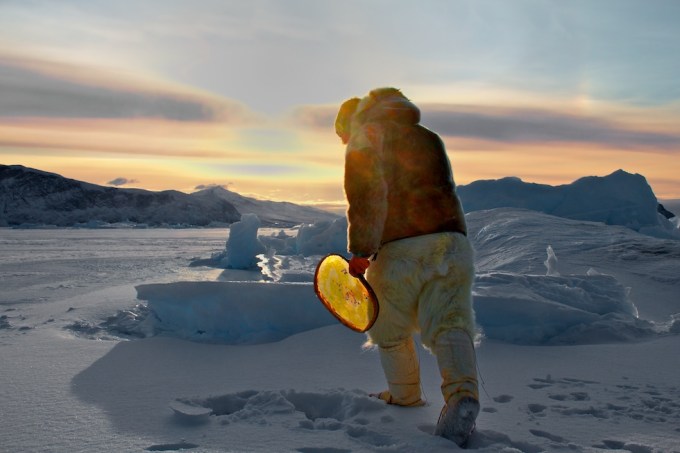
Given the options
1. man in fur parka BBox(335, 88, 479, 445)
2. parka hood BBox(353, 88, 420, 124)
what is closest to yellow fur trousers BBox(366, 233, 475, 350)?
man in fur parka BBox(335, 88, 479, 445)

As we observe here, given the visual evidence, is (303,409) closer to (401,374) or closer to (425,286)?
(401,374)

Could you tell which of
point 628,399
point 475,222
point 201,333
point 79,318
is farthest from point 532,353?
point 475,222

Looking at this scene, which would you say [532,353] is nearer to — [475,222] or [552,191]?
[475,222]

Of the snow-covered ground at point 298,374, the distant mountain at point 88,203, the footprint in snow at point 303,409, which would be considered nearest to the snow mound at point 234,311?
the snow-covered ground at point 298,374

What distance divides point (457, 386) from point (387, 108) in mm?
1272

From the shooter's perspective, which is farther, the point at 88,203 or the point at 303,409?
the point at 88,203

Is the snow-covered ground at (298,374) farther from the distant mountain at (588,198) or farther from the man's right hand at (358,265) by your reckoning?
the distant mountain at (588,198)

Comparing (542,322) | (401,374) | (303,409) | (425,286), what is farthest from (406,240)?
(542,322)

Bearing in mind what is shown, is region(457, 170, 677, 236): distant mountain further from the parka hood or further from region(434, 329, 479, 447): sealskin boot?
region(434, 329, 479, 447): sealskin boot

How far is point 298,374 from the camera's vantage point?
10.0 ft

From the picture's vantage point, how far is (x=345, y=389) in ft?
8.79

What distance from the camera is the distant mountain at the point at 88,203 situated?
3521 inches

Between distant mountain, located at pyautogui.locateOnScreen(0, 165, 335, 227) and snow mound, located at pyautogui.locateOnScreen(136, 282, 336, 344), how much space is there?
8675 cm

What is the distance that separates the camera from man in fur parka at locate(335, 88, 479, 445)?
227cm
